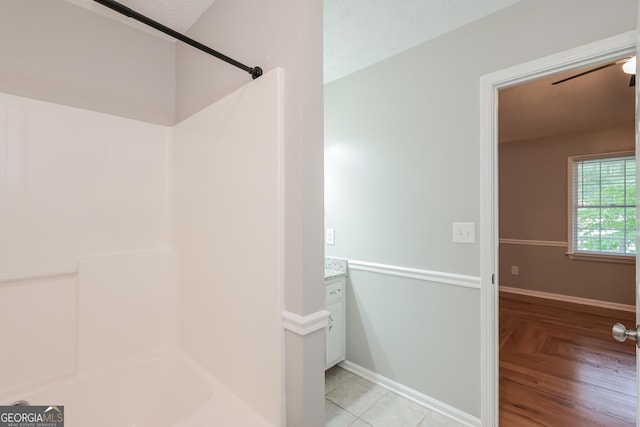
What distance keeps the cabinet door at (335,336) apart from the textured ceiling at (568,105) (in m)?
2.33

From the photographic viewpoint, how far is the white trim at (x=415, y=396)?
1.69 m

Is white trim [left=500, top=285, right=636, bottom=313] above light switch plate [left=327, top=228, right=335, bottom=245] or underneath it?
underneath

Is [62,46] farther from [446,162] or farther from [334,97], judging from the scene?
[446,162]

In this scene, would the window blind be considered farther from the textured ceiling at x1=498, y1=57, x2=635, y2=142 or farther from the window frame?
the textured ceiling at x1=498, y1=57, x2=635, y2=142

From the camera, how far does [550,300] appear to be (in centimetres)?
410

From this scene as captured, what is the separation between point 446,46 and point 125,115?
199 centimetres

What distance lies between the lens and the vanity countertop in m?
A: 2.19

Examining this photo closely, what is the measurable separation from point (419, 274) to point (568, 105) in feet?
9.21

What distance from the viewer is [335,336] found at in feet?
7.13

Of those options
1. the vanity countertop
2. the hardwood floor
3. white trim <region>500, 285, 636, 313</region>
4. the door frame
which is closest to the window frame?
white trim <region>500, 285, 636, 313</region>

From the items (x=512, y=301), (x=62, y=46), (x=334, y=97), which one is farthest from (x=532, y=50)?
(x=512, y=301)

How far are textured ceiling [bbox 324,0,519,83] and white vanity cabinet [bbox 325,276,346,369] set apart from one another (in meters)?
1.69

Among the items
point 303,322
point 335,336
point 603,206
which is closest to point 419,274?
point 335,336

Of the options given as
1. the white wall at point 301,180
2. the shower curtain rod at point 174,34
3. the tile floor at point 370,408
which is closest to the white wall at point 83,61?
the shower curtain rod at point 174,34
